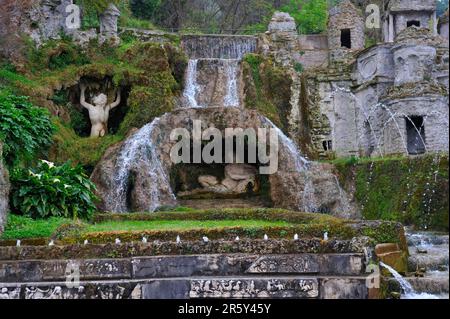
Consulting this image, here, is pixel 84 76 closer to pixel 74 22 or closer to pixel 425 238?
pixel 74 22

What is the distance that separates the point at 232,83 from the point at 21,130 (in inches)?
531

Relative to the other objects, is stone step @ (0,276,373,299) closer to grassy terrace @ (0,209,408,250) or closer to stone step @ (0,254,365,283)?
stone step @ (0,254,365,283)

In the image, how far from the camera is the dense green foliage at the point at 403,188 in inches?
731

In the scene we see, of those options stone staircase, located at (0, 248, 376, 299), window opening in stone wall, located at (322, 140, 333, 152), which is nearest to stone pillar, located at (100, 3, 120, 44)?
window opening in stone wall, located at (322, 140, 333, 152)

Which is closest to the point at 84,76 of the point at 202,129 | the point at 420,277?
the point at 202,129

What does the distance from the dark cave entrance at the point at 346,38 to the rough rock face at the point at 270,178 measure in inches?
614

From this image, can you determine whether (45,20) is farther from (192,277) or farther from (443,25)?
(443,25)

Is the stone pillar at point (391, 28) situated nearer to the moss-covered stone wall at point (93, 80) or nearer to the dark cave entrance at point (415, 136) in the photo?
the dark cave entrance at point (415, 136)

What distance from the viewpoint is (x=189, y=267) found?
993cm

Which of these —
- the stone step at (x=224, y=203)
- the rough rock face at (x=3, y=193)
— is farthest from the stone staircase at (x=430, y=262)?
the rough rock face at (x=3, y=193)

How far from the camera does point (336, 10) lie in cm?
3662

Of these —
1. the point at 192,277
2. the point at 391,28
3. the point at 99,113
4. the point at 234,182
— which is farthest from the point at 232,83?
the point at 192,277

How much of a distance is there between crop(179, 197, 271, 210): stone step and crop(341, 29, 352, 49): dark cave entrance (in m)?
16.4

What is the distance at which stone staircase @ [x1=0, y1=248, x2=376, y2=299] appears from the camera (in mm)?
9359
